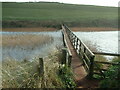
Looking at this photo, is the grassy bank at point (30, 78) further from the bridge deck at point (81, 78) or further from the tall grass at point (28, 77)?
the bridge deck at point (81, 78)

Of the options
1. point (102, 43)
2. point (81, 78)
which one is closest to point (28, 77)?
point (81, 78)

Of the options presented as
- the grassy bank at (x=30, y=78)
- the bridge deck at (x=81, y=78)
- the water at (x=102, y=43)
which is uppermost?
the grassy bank at (x=30, y=78)

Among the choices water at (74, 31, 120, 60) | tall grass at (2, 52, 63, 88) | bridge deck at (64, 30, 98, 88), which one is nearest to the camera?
tall grass at (2, 52, 63, 88)

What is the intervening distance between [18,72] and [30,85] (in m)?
0.69

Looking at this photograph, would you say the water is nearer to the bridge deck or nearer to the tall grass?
the bridge deck

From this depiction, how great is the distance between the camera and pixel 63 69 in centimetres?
814

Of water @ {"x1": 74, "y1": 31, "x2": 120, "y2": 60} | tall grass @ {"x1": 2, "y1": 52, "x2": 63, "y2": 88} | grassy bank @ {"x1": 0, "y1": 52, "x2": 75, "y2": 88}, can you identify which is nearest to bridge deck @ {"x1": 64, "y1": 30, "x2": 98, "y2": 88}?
grassy bank @ {"x1": 0, "y1": 52, "x2": 75, "y2": 88}

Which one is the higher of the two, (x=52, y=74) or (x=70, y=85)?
(x=52, y=74)

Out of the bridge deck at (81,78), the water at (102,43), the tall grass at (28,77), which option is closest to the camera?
the tall grass at (28,77)

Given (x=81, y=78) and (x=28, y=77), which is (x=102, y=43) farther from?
(x=28, y=77)

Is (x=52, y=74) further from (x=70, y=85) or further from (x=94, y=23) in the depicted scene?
(x=94, y=23)

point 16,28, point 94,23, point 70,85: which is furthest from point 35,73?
point 94,23

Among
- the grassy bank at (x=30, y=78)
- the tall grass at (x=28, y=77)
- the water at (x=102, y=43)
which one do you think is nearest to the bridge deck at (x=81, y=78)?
the grassy bank at (x=30, y=78)

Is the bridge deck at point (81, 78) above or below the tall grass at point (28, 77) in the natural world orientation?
below
